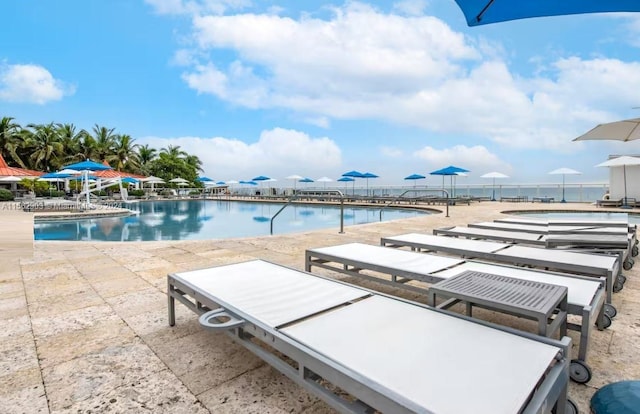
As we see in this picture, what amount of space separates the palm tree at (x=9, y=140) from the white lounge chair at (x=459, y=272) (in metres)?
32.5

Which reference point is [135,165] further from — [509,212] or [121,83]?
[509,212]

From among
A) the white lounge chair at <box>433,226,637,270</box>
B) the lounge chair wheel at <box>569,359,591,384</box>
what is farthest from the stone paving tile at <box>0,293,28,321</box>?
the white lounge chair at <box>433,226,637,270</box>

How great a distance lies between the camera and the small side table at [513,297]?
60.8 inches

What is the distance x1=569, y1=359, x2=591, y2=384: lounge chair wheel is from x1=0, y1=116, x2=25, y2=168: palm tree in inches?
1353

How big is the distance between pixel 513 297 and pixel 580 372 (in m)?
0.43

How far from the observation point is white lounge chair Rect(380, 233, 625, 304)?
8.31 ft

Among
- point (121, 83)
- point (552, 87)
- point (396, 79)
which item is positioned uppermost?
point (121, 83)

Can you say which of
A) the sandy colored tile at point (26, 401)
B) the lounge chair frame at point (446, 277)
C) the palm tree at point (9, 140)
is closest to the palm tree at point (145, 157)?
the palm tree at point (9, 140)

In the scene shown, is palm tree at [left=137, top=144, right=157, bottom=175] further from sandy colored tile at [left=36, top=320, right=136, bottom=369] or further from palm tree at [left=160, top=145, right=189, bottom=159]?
sandy colored tile at [left=36, top=320, right=136, bottom=369]

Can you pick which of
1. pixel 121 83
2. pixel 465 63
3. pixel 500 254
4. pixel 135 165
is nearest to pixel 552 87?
pixel 465 63

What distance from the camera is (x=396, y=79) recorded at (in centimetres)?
1336

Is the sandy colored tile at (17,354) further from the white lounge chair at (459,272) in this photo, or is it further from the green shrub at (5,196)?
the green shrub at (5,196)

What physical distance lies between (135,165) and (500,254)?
34691 mm

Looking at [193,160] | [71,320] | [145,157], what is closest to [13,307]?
[71,320]
